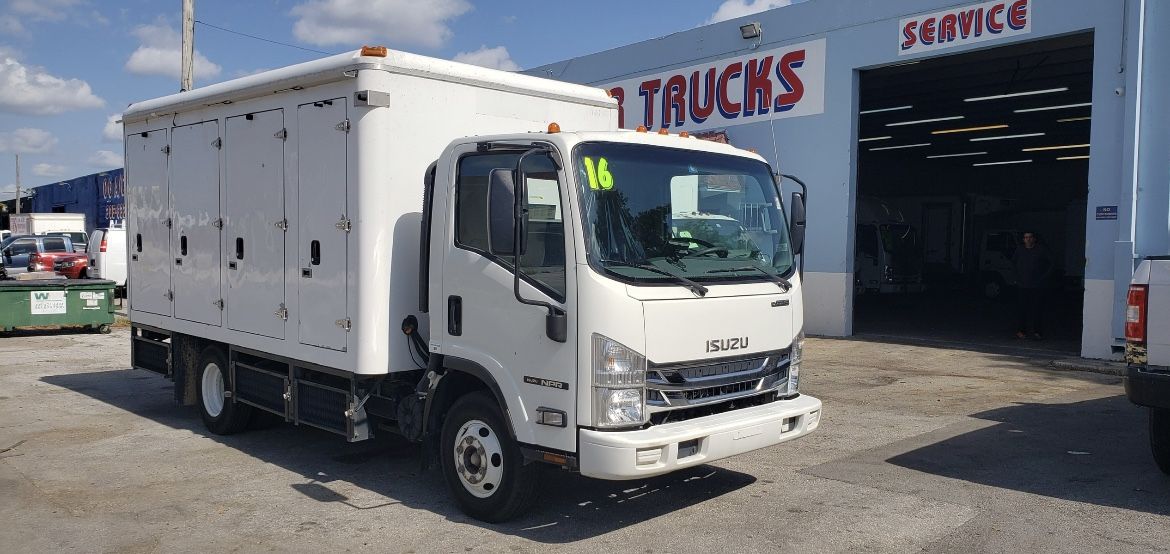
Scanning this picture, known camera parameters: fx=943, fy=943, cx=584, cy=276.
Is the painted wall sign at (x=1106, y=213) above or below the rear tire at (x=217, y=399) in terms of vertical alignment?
above

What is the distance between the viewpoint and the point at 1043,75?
1858 cm

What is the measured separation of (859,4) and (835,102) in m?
1.64

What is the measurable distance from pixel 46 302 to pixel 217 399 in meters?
10.4

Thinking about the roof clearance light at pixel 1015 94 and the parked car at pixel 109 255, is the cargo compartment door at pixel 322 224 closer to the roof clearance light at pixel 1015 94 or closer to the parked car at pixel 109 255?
the roof clearance light at pixel 1015 94

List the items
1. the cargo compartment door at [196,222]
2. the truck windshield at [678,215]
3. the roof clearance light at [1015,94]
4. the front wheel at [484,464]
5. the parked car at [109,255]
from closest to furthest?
the truck windshield at [678,215] < the front wheel at [484,464] < the cargo compartment door at [196,222] < the roof clearance light at [1015,94] < the parked car at [109,255]

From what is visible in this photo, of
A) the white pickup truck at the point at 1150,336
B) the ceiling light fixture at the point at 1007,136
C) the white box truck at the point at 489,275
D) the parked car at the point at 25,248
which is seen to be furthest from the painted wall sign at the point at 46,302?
the ceiling light fixture at the point at 1007,136

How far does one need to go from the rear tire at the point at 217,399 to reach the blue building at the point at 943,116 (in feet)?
28.5

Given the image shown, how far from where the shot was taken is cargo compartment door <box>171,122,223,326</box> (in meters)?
8.34

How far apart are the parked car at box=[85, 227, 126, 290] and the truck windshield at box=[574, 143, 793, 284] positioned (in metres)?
20.3

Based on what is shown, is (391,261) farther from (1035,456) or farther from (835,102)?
(835,102)

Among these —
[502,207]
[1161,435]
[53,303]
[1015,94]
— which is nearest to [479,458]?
[502,207]

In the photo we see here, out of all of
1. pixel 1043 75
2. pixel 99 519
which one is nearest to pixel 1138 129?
pixel 1043 75

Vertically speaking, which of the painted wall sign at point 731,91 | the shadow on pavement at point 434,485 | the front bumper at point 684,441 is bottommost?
the shadow on pavement at point 434,485

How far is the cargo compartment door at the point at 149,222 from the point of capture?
9.21m
